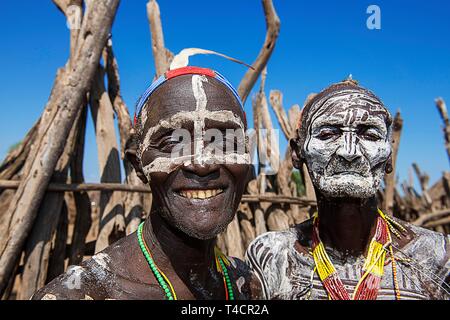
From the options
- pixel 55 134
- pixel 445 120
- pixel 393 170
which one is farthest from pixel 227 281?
pixel 445 120

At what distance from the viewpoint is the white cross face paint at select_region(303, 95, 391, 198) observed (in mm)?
2256

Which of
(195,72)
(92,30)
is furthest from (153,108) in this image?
(92,30)

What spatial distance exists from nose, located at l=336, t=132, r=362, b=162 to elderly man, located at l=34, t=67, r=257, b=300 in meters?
0.54

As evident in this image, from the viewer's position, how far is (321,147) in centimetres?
235

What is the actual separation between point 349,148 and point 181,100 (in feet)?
2.90

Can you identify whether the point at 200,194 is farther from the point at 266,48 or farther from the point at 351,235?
the point at 266,48

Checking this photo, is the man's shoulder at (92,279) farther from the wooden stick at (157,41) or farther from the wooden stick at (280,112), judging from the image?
the wooden stick at (280,112)

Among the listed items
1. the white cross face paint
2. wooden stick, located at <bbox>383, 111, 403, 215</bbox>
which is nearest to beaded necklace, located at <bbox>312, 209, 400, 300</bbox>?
the white cross face paint

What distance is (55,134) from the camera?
3750mm

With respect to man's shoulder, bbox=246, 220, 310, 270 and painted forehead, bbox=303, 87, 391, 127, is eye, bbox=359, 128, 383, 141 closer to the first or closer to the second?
painted forehead, bbox=303, 87, 391, 127

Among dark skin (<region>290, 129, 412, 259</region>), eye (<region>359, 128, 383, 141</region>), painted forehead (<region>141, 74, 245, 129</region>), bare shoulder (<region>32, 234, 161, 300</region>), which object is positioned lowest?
bare shoulder (<region>32, 234, 161, 300</region>)

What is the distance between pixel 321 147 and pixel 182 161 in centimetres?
84
